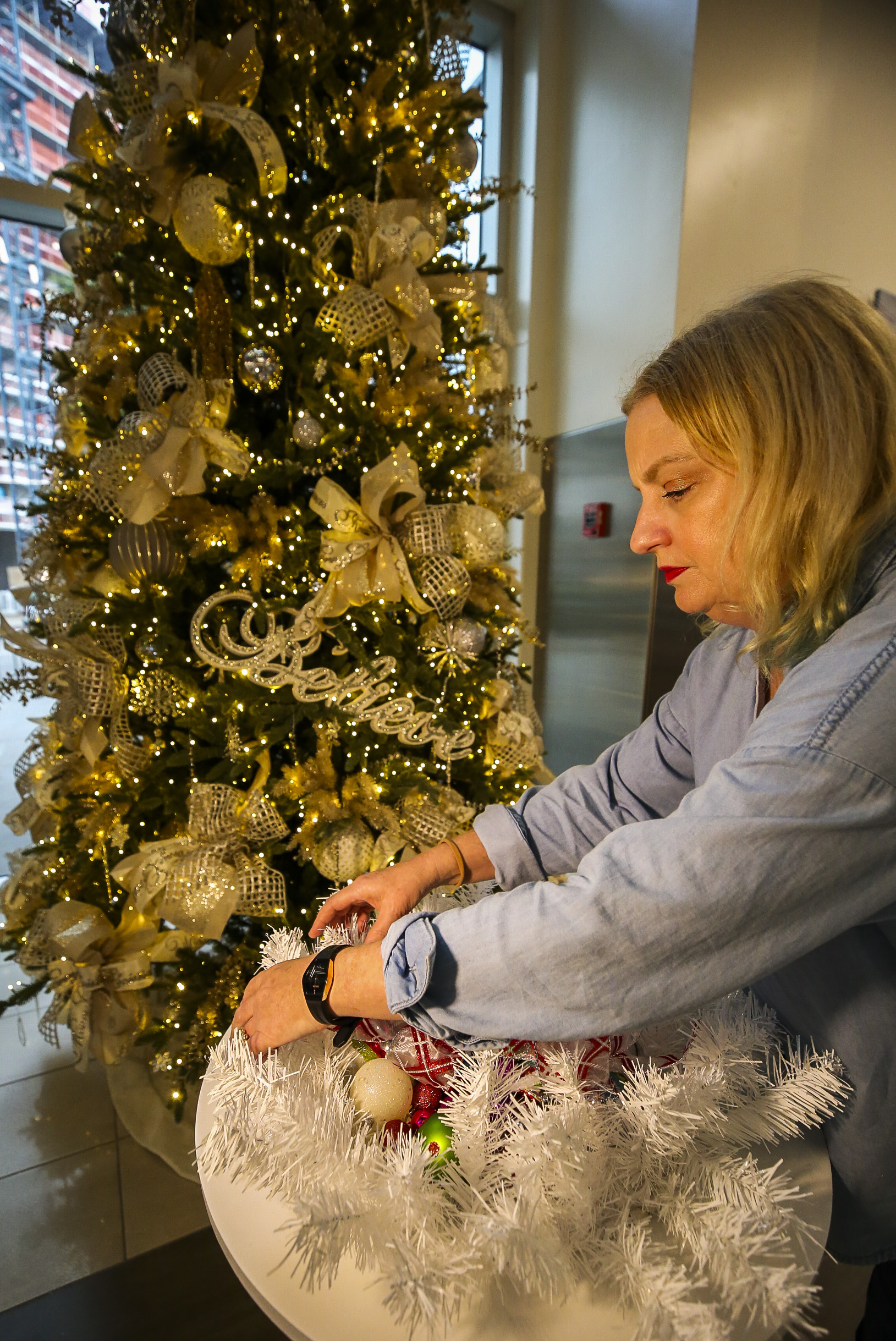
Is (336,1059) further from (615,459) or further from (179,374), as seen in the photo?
(615,459)

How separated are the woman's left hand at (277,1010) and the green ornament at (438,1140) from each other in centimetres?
14

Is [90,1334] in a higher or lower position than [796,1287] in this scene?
lower

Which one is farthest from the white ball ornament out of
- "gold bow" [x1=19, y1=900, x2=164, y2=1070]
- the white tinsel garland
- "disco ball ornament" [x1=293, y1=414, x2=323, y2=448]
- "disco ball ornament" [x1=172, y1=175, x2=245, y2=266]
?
"disco ball ornament" [x1=172, y1=175, x2=245, y2=266]

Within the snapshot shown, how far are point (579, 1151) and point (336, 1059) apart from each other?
0.29m

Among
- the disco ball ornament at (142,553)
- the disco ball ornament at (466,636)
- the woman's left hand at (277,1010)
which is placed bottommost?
the woman's left hand at (277,1010)

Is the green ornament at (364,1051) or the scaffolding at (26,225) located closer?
the green ornament at (364,1051)

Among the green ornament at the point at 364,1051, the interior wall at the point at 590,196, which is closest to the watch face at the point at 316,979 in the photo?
the green ornament at the point at 364,1051

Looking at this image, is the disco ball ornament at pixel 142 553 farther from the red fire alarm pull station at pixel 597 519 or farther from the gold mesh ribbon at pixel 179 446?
the red fire alarm pull station at pixel 597 519

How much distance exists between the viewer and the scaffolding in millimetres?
2449

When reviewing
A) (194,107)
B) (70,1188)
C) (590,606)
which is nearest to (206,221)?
(194,107)

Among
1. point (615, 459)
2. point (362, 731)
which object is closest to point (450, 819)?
point (362, 731)

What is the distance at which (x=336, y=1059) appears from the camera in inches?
28.2

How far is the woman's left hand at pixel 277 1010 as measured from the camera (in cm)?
69

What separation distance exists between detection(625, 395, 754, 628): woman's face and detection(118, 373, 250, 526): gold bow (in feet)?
2.95
